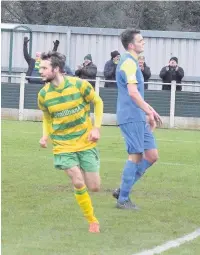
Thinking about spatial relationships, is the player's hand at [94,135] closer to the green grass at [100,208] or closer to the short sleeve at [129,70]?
the green grass at [100,208]

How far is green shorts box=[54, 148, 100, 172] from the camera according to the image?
982cm

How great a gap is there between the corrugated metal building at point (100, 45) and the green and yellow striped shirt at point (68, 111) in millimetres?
23583

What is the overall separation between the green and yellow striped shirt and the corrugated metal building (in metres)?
23.6

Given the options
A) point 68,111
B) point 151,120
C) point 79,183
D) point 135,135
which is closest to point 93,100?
point 68,111

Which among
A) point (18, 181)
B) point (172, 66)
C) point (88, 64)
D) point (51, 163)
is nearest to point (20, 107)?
point (88, 64)

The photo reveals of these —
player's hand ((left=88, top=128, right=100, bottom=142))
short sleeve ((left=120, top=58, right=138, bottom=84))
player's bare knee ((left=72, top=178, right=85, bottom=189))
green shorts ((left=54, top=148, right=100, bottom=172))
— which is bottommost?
player's bare knee ((left=72, top=178, right=85, bottom=189))

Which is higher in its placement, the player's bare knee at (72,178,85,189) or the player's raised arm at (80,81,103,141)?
the player's raised arm at (80,81,103,141)

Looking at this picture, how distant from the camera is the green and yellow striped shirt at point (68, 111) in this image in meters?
9.88

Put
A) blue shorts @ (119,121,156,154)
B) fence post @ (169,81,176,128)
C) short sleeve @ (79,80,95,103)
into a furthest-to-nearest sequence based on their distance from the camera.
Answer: fence post @ (169,81,176,128)
blue shorts @ (119,121,156,154)
short sleeve @ (79,80,95,103)

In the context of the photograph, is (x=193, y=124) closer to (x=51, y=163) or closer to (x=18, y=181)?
(x=51, y=163)

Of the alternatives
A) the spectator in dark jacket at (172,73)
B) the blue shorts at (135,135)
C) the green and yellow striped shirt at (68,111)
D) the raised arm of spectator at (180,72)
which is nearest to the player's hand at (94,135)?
the green and yellow striped shirt at (68,111)

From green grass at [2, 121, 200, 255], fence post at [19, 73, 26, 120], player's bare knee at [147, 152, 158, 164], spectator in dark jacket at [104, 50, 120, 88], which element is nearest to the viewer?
green grass at [2, 121, 200, 255]

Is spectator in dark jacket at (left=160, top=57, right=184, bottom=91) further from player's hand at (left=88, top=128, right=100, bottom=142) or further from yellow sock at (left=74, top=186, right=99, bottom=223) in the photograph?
yellow sock at (left=74, top=186, right=99, bottom=223)

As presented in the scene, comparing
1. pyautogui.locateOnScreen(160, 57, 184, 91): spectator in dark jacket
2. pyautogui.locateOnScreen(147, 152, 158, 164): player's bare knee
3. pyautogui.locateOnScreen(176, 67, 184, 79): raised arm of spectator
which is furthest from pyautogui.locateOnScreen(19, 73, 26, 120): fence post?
pyautogui.locateOnScreen(147, 152, 158, 164): player's bare knee
